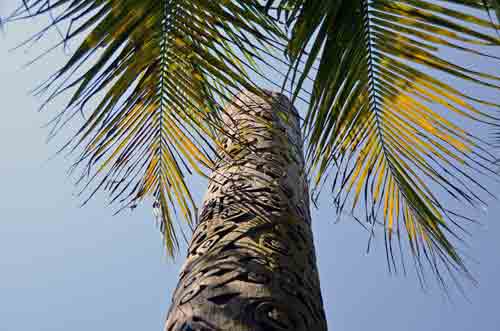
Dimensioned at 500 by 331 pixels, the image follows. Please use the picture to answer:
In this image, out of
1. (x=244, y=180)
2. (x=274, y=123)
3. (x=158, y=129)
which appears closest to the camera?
(x=244, y=180)

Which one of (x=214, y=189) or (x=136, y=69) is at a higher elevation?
(x=136, y=69)

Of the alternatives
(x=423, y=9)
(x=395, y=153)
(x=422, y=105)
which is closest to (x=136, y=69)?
(x=423, y=9)

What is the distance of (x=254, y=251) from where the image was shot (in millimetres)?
1154

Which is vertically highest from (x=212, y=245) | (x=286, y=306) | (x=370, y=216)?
(x=370, y=216)

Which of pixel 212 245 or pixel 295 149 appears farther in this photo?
pixel 295 149

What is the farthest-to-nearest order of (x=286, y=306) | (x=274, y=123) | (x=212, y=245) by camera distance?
(x=274, y=123) < (x=212, y=245) < (x=286, y=306)

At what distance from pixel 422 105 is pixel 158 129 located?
39.2 inches

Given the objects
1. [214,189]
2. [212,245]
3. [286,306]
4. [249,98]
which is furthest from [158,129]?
[286,306]

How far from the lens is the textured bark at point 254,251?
0.98 m

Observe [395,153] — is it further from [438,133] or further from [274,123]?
[274,123]

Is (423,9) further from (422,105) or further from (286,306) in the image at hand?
(286,306)

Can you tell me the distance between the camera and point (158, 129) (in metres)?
A: 1.75

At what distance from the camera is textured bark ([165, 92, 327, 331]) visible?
0.98 metres

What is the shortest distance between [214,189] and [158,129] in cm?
38
